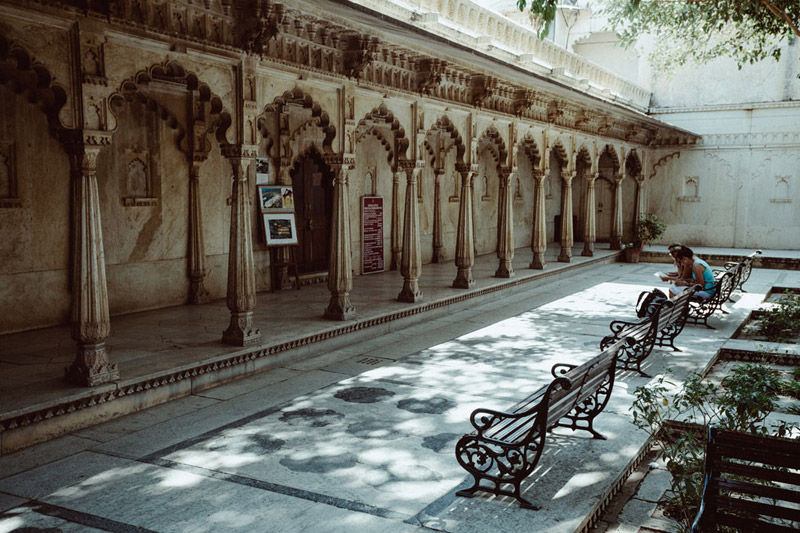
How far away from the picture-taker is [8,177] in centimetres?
750

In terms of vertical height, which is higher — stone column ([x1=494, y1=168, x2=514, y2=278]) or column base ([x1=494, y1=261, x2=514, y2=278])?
stone column ([x1=494, y1=168, x2=514, y2=278])

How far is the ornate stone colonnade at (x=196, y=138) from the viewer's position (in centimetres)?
565

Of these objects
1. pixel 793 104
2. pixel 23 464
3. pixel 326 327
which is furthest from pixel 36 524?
pixel 793 104

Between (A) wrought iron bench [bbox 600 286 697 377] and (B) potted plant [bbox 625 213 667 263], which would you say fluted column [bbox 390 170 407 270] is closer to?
(A) wrought iron bench [bbox 600 286 697 377]

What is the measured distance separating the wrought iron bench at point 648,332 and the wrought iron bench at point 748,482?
3336 mm

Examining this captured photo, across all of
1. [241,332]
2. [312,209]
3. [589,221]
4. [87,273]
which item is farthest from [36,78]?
[589,221]

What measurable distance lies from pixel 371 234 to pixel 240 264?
6.18m

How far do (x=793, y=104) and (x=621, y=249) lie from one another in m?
6.69

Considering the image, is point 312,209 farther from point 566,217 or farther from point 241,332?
point 566,217

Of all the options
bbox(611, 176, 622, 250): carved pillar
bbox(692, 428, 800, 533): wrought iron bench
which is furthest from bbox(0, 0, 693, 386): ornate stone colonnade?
bbox(611, 176, 622, 250): carved pillar

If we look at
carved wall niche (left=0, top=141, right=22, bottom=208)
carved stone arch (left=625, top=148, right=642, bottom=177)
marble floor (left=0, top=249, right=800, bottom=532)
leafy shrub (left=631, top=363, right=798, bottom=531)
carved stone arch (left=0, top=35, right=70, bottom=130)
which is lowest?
marble floor (left=0, top=249, right=800, bottom=532)

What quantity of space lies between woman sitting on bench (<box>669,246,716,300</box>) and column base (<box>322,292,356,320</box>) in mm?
4819

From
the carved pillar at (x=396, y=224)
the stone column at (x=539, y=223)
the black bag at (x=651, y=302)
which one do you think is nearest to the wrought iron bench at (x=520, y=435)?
the black bag at (x=651, y=302)

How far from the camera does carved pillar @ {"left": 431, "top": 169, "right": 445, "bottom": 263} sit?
15.5m
